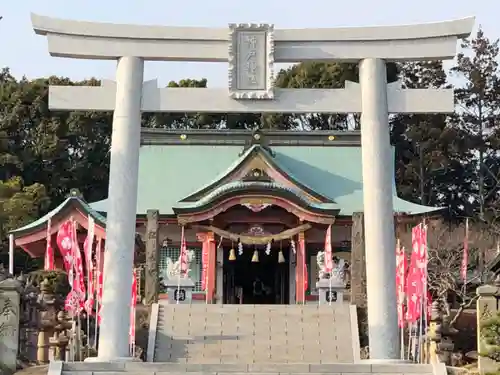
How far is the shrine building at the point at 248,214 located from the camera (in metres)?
25.8

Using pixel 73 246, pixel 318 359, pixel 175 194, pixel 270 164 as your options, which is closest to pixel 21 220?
pixel 175 194

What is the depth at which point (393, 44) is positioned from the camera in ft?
52.6

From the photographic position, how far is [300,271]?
26.3m

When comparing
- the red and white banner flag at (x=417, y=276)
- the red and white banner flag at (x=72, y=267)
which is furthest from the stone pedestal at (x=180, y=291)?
the red and white banner flag at (x=417, y=276)

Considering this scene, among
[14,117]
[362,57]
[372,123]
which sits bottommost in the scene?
[372,123]

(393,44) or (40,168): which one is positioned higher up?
(40,168)

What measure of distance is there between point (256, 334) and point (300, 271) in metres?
7.47

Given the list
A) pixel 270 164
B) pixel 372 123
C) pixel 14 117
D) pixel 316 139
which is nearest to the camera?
pixel 372 123

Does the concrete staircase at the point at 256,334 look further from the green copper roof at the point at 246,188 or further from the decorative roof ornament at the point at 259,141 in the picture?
the decorative roof ornament at the point at 259,141

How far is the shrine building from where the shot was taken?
25.8m

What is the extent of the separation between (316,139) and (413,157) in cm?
1043

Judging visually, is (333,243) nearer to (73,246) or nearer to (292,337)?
(292,337)

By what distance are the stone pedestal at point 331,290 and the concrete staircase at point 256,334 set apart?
2.16 m

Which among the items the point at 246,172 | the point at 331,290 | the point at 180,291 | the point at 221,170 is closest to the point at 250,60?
the point at 180,291
